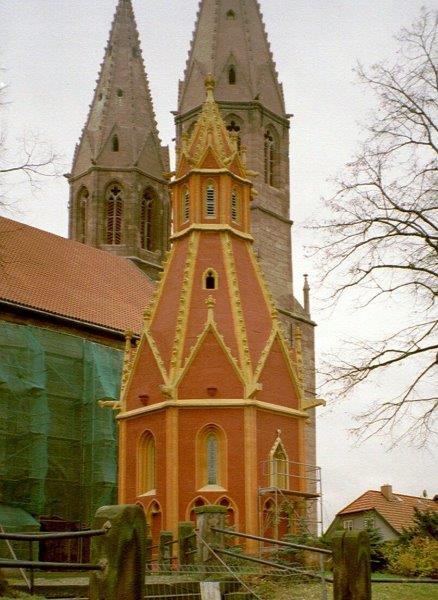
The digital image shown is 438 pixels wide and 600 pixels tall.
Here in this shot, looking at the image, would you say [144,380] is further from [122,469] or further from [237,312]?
[237,312]

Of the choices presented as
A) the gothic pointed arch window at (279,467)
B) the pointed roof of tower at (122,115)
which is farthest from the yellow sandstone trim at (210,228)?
the pointed roof of tower at (122,115)

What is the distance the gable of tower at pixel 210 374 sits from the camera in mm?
24656

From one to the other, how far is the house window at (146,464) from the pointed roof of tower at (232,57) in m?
32.0

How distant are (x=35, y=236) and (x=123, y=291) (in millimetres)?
4194

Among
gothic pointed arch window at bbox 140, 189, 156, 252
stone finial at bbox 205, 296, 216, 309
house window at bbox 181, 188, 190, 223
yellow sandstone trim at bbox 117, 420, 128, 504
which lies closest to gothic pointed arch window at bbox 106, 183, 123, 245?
gothic pointed arch window at bbox 140, 189, 156, 252

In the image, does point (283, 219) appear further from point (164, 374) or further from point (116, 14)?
point (164, 374)

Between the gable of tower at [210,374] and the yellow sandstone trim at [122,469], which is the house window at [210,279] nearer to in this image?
the gable of tower at [210,374]

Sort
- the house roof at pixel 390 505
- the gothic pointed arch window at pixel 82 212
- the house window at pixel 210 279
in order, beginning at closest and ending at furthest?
1. the house window at pixel 210 279
2. the house roof at pixel 390 505
3. the gothic pointed arch window at pixel 82 212

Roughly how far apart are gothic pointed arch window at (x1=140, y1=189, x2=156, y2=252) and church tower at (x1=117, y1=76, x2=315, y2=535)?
25.2m

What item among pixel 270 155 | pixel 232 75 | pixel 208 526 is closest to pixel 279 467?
pixel 208 526

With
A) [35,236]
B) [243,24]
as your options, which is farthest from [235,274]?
[243,24]

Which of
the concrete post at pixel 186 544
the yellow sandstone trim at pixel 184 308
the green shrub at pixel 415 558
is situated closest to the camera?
the concrete post at pixel 186 544

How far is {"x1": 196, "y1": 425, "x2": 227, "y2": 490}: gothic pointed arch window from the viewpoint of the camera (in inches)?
950

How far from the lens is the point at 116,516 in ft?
22.1
